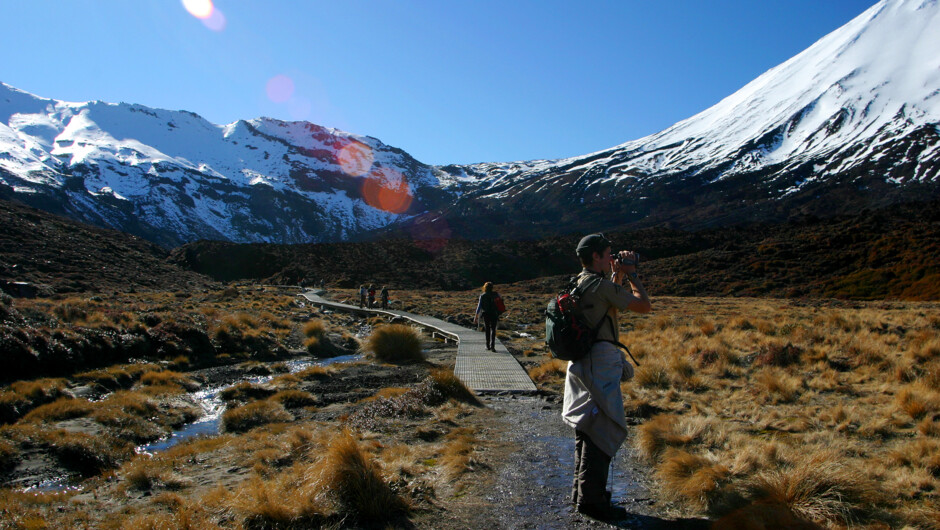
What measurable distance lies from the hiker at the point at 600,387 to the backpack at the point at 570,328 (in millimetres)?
48

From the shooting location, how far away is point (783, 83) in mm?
173000

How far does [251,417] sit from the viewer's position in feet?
24.8

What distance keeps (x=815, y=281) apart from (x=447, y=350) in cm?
3408

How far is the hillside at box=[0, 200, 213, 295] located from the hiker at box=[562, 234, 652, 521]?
29.0 m

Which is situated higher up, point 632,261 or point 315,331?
point 632,261

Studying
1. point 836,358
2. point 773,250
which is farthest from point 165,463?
point 773,250

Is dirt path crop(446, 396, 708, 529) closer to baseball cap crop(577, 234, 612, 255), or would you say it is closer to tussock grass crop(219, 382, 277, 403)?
baseball cap crop(577, 234, 612, 255)

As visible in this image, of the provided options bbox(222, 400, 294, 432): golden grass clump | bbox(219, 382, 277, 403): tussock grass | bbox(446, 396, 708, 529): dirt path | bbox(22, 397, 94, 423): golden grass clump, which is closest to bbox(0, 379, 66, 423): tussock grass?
bbox(22, 397, 94, 423): golden grass clump

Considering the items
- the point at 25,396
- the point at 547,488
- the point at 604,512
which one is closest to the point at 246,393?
the point at 25,396

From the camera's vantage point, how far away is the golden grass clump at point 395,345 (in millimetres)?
13234

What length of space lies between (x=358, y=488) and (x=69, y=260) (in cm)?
3994

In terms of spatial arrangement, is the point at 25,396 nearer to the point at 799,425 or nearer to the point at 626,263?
the point at 626,263

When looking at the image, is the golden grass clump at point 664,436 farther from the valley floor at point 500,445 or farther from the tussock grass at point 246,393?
the tussock grass at point 246,393

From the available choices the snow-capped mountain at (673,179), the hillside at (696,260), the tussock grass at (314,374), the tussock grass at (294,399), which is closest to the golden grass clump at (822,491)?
the tussock grass at (294,399)
